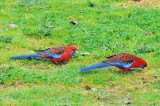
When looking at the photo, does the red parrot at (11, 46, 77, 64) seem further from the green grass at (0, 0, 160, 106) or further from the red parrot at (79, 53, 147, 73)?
the red parrot at (79, 53, 147, 73)

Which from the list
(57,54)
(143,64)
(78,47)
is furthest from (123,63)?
(78,47)

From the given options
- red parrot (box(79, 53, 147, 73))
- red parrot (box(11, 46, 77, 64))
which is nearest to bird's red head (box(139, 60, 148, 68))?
red parrot (box(79, 53, 147, 73))

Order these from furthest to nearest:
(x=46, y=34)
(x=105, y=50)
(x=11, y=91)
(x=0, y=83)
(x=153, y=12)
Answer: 1. (x=153, y=12)
2. (x=46, y=34)
3. (x=105, y=50)
4. (x=0, y=83)
5. (x=11, y=91)

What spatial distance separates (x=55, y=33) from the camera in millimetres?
10922

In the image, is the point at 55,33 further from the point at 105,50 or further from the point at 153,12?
the point at 153,12

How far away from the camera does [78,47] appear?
10.1 metres

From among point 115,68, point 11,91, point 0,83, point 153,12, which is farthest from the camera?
point 153,12

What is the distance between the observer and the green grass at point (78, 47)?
7.21 meters

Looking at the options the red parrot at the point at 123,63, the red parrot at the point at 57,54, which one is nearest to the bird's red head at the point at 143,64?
the red parrot at the point at 123,63

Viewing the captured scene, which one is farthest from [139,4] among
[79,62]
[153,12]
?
[79,62]

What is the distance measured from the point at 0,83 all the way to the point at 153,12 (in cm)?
607

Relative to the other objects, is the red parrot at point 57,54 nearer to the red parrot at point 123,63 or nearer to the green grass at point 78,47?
the green grass at point 78,47

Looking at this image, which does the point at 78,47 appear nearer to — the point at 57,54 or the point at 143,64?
the point at 57,54

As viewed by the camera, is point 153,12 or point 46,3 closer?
point 153,12
